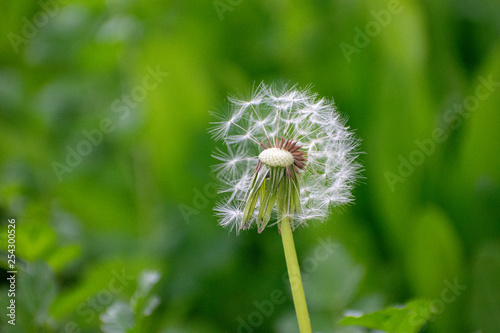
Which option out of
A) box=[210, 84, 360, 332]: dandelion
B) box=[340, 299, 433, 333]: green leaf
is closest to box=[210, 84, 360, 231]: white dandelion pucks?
box=[210, 84, 360, 332]: dandelion

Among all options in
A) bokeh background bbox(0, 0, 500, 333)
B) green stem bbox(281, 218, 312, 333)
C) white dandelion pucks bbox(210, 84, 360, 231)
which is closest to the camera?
green stem bbox(281, 218, 312, 333)

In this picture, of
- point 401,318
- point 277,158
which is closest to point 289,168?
point 277,158

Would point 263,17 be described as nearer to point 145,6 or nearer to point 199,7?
point 199,7

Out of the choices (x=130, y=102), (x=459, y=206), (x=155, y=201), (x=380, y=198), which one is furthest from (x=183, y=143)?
(x=459, y=206)

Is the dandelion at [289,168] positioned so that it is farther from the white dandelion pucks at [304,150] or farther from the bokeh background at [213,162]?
the bokeh background at [213,162]

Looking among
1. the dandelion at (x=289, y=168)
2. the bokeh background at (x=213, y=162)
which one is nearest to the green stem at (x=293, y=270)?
the dandelion at (x=289, y=168)

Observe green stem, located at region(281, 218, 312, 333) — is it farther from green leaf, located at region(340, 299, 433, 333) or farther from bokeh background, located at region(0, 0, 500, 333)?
bokeh background, located at region(0, 0, 500, 333)
